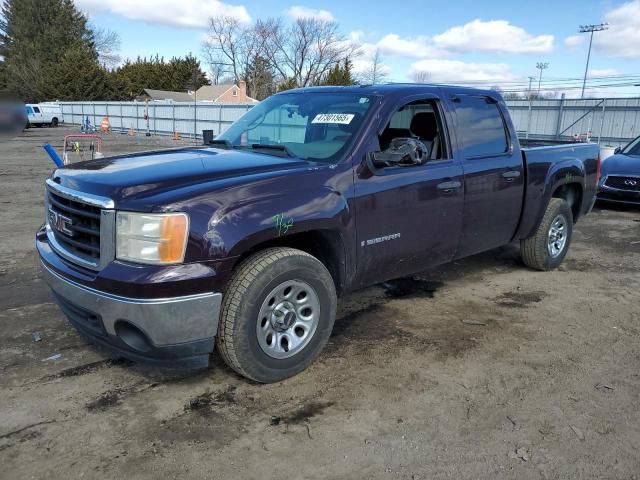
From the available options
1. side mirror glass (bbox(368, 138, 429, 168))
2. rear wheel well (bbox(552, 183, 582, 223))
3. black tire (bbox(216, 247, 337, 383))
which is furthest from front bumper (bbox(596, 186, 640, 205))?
black tire (bbox(216, 247, 337, 383))

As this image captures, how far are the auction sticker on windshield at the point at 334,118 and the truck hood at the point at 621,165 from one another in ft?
27.6

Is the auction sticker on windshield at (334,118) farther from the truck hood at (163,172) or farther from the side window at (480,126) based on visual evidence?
the side window at (480,126)

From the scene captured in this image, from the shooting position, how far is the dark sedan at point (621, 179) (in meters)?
10.1

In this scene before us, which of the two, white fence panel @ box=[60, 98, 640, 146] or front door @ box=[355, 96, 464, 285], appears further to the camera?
white fence panel @ box=[60, 98, 640, 146]

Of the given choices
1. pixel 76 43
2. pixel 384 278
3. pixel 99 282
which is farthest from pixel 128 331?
pixel 76 43

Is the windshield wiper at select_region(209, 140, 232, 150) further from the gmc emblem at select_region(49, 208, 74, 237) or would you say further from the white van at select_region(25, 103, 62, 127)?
the white van at select_region(25, 103, 62, 127)

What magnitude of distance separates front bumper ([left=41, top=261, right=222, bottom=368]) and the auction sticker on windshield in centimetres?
172

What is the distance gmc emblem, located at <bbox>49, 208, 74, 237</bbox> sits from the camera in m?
3.30

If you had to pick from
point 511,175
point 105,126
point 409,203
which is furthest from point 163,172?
point 105,126

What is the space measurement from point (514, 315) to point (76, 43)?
7063cm

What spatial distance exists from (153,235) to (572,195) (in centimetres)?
539

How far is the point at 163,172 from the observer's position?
3330 millimetres

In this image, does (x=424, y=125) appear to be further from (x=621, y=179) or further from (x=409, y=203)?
(x=621, y=179)

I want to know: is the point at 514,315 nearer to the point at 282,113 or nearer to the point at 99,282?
the point at 282,113
